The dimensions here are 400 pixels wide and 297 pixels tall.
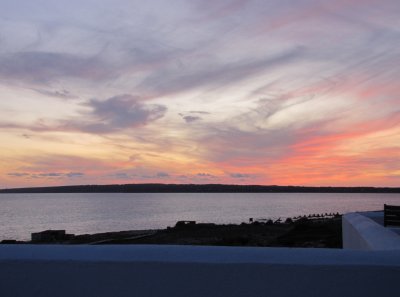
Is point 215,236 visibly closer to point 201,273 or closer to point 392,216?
point 392,216

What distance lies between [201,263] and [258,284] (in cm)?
48

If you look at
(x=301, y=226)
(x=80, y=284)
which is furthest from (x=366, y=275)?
(x=301, y=226)

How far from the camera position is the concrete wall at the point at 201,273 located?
12.1 ft

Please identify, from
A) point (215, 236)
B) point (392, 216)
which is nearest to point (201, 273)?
point (392, 216)

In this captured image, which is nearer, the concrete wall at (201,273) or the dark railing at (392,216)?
the concrete wall at (201,273)

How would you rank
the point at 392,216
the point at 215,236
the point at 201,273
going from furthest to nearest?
the point at 215,236 < the point at 392,216 < the point at 201,273

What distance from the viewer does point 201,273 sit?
373cm

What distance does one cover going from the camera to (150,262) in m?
3.80

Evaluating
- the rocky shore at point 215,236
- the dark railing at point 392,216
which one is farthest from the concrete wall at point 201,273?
the rocky shore at point 215,236

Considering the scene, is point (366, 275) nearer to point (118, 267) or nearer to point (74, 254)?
point (118, 267)

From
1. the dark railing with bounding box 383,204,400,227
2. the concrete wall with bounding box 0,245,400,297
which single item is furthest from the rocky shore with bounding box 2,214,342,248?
the concrete wall with bounding box 0,245,400,297

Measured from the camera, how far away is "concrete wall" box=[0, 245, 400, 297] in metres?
3.68

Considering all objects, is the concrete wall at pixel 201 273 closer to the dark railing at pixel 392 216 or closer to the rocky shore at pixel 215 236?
the dark railing at pixel 392 216

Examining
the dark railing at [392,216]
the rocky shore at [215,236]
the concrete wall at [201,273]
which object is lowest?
the rocky shore at [215,236]
